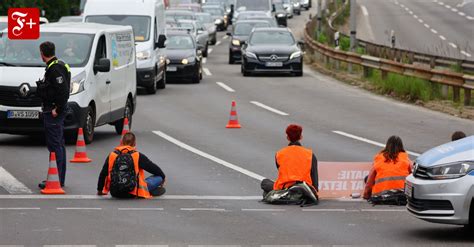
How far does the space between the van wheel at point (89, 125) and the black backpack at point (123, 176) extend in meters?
6.26

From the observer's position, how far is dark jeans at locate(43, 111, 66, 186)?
16391mm

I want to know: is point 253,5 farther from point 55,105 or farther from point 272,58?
point 55,105

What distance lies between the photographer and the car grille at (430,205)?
12.0 metres

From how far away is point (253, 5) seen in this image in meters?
83.5

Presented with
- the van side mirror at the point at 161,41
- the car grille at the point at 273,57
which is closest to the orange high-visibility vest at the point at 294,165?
the van side mirror at the point at 161,41

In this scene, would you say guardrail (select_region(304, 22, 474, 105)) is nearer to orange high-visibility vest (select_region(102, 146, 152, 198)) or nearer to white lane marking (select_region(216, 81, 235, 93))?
white lane marking (select_region(216, 81, 235, 93))

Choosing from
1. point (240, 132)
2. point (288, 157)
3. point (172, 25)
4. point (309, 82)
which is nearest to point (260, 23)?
point (172, 25)

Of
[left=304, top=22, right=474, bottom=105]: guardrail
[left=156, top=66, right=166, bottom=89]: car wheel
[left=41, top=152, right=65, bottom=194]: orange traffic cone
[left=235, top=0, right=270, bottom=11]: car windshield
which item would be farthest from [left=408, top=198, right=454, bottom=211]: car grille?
[left=235, top=0, right=270, bottom=11]: car windshield

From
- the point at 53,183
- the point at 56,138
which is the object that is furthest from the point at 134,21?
the point at 53,183

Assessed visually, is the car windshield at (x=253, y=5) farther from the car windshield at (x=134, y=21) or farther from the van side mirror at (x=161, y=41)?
the van side mirror at (x=161, y=41)

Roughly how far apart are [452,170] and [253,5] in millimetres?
71948

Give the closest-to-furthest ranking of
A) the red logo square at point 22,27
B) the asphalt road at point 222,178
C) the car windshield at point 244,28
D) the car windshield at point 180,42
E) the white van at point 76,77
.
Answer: the asphalt road at point 222,178 → the white van at point 76,77 → the red logo square at point 22,27 → the car windshield at point 180,42 → the car windshield at point 244,28

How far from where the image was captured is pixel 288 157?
15.1 m

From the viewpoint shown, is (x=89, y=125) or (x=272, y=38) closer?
(x=89, y=125)
